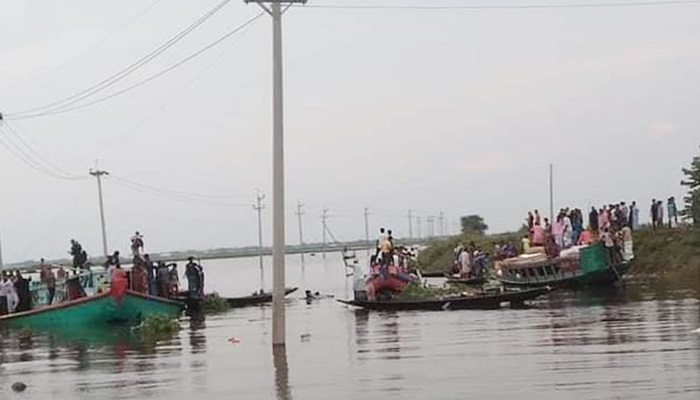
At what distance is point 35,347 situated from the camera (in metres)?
→ 29.0

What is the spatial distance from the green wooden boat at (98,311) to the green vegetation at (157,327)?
186 cm

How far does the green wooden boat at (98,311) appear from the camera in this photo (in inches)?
1346

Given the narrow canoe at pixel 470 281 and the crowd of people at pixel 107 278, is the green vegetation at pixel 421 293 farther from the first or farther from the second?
the narrow canoe at pixel 470 281

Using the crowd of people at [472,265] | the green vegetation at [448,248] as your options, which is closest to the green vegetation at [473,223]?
the green vegetation at [448,248]

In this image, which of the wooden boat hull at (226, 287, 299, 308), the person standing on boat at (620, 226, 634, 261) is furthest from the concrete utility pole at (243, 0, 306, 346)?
the person standing on boat at (620, 226, 634, 261)

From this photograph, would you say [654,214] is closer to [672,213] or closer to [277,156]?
[672,213]

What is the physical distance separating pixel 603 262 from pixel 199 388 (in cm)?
2479

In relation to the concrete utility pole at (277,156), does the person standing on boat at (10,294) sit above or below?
below

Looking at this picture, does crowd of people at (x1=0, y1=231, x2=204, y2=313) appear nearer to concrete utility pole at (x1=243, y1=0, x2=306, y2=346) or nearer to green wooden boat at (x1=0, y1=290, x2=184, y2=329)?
green wooden boat at (x1=0, y1=290, x2=184, y2=329)

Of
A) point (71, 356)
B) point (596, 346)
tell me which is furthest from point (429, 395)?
point (71, 356)

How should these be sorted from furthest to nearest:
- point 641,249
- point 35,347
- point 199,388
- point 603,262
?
point 641,249 → point 603,262 → point 35,347 → point 199,388

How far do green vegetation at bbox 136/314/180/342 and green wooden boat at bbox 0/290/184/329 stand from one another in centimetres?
186

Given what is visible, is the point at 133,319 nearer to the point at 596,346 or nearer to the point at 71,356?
the point at 71,356

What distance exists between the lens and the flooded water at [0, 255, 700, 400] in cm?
1689
